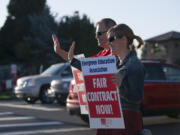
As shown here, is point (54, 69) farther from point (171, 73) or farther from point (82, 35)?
point (82, 35)

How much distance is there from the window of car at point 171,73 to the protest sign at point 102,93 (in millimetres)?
7467

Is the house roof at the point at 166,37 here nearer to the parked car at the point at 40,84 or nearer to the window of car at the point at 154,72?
the parked car at the point at 40,84

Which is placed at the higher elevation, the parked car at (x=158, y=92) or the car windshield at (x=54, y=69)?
→ the car windshield at (x=54, y=69)

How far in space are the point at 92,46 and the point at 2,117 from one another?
364 inches

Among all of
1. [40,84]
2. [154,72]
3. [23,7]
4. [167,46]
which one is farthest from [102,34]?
[167,46]

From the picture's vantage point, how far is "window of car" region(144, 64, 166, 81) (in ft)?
32.8

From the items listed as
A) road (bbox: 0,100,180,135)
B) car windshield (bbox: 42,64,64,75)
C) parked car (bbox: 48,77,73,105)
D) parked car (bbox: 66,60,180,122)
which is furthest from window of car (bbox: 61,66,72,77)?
parked car (bbox: 66,60,180,122)

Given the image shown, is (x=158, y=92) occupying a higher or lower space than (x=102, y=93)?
higher

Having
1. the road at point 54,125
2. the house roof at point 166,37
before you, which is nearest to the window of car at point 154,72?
the road at point 54,125

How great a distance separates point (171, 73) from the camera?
1041 centimetres

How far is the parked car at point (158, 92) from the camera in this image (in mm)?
9727

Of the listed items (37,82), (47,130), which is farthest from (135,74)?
(37,82)

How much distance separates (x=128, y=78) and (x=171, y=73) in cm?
786

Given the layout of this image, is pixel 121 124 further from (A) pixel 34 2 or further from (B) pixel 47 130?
(A) pixel 34 2
